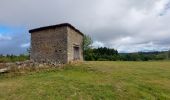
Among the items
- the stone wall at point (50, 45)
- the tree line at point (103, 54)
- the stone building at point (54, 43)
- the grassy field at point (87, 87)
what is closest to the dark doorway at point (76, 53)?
the stone building at point (54, 43)

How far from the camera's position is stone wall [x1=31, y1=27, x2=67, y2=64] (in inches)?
928

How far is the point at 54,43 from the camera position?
2403 centimetres

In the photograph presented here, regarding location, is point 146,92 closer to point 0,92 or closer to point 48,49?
point 0,92

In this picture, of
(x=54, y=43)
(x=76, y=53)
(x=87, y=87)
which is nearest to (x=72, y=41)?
(x=54, y=43)

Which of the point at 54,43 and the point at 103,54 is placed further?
the point at 103,54

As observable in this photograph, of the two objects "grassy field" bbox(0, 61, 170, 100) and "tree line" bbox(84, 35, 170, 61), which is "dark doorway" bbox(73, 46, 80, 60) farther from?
"tree line" bbox(84, 35, 170, 61)

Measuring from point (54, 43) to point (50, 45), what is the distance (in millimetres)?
505

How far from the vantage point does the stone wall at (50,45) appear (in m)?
23.6

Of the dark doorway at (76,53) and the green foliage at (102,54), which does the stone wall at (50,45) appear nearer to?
the dark doorway at (76,53)

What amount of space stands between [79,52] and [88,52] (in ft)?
79.7

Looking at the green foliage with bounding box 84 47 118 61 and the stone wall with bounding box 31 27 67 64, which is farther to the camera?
the green foliage with bounding box 84 47 118 61

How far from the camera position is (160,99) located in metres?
14.7

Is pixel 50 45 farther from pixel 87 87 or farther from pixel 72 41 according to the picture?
pixel 87 87

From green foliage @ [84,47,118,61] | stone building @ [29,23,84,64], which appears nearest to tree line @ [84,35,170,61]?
green foliage @ [84,47,118,61]
